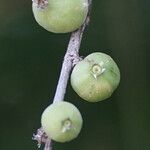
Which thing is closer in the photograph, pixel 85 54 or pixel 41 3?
pixel 41 3

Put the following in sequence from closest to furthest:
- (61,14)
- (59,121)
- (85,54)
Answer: (59,121) < (61,14) < (85,54)

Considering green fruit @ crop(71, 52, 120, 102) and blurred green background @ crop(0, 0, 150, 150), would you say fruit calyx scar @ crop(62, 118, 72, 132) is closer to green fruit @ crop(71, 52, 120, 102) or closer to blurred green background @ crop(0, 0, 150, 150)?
green fruit @ crop(71, 52, 120, 102)

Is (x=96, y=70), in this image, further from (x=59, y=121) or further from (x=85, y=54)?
(x=85, y=54)

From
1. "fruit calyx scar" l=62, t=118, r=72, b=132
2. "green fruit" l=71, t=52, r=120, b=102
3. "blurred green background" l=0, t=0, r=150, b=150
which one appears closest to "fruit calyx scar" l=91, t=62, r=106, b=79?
"green fruit" l=71, t=52, r=120, b=102

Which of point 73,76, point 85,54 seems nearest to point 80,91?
point 73,76
